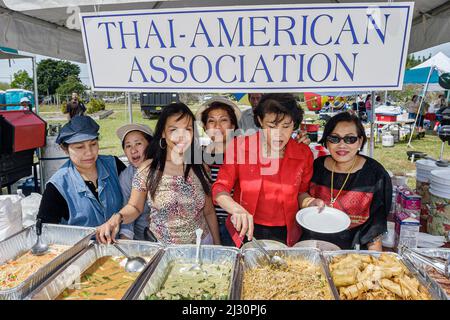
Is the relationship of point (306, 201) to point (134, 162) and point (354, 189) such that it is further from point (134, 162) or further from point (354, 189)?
point (134, 162)

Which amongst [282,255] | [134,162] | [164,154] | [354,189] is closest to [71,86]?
[134,162]

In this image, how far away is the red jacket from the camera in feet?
5.99

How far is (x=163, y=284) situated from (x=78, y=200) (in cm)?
83

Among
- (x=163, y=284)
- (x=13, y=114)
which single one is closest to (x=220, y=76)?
(x=163, y=284)

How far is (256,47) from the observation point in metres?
1.50

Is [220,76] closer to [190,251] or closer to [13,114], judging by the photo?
[190,251]

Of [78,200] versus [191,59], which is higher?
[191,59]

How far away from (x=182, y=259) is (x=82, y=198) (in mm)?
780

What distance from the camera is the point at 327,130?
1889mm

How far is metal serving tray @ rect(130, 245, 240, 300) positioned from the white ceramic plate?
1.22 feet

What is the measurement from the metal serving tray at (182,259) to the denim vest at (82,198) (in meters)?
0.64

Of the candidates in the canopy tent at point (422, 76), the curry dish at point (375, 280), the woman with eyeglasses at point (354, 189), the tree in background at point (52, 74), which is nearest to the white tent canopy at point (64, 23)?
the woman with eyeglasses at point (354, 189)

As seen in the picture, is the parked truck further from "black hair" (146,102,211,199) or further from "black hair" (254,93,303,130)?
"black hair" (254,93,303,130)

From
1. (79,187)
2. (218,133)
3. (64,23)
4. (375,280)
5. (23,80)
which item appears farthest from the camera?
(23,80)
